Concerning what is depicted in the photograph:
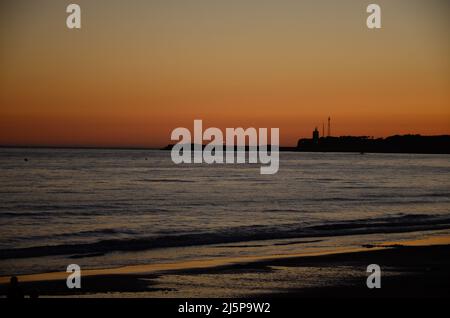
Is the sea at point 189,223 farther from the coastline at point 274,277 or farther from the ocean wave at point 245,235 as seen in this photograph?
the coastline at point 274,277

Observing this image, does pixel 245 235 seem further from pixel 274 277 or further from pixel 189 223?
pixel 274 277

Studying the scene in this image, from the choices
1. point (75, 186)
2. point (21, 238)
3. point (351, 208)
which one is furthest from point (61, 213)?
point (75, 186)

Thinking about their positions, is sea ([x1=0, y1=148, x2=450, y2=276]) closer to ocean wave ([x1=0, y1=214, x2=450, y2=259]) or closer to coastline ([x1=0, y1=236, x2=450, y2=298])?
ocean wave ([x1=0, y1=214, x2=450, y2=259])

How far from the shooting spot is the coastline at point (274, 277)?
14039 millimetres

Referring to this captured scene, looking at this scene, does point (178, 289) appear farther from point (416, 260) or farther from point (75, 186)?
point (75, 186)

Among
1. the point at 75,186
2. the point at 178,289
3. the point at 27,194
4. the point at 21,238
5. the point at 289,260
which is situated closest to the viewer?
the point at 178,289

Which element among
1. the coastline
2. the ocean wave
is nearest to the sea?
the ocean wave

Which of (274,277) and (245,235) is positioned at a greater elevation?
(274,277)

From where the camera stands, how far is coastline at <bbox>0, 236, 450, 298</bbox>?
46.1 ft

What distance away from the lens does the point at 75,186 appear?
2165 inches

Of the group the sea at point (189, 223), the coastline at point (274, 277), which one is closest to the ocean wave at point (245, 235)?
the sea at point (189, 223)

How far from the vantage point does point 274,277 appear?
622 inches

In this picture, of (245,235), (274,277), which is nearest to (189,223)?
(245,235)

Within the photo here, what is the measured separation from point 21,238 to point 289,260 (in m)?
11.4
